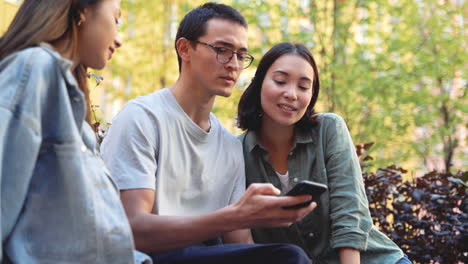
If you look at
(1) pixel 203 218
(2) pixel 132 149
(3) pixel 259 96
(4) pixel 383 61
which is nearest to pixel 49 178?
(1) pixel 203 218

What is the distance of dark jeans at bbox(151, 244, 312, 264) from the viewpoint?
2.47 metres

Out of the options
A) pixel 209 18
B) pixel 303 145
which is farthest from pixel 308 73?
pixel 209 18

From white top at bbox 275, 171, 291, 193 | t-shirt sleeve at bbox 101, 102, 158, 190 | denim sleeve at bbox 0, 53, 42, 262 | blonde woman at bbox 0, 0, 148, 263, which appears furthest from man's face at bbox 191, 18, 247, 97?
denim sleeve at bbox 0, 53, 42, 262

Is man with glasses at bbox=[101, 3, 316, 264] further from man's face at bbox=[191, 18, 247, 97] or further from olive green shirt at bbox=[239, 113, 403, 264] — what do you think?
olive green shirt at bbox=[239, 113, 403, 264]

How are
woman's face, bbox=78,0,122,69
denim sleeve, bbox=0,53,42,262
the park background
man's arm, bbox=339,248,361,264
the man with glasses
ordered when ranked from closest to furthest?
denim sleeve, bbox=0,53,42,262 → woman's face, bbox=78,0,122,69 → the man with glasses → man's arm, bbox=339,248,361,264 → the park background

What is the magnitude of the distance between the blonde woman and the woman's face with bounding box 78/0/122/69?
8 centimetres

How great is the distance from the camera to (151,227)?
2.51 metres

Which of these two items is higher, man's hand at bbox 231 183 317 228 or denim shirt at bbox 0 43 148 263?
denim shirt at bbox 0 43 148 263

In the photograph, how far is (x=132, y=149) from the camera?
8.85 feet

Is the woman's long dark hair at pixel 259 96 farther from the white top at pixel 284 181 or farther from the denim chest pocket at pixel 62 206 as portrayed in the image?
the denim chest pocket at pixel 62 206

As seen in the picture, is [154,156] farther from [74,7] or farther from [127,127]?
[74,7]

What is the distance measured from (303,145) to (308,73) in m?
0.42

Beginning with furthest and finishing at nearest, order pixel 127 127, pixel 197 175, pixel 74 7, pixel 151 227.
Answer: pixel 197 175 < pixel 127 127 < pixel 151 227 < pixel 74 7

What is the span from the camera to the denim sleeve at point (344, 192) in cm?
316
